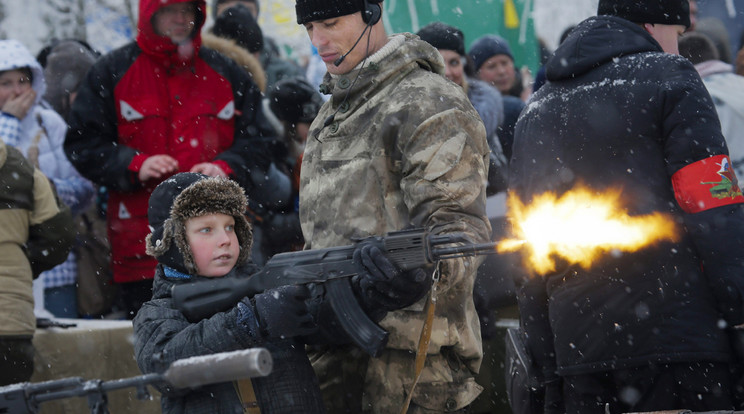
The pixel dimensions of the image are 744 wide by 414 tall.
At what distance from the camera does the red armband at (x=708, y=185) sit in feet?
13.3

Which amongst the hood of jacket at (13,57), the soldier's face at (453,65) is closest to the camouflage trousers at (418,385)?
the soldier's face at (453,65)

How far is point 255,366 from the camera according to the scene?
100 inches

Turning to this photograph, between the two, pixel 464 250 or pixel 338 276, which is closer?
pixel 464 250

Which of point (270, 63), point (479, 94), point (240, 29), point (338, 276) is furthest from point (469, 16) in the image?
point (338, 276)

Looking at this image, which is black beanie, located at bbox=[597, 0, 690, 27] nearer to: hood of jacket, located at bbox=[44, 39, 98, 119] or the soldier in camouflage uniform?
the soldier in camouflage uniform

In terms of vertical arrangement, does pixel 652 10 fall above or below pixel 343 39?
below

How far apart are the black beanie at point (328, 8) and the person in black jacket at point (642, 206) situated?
3.48ft

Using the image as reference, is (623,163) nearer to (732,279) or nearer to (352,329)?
(732,279)

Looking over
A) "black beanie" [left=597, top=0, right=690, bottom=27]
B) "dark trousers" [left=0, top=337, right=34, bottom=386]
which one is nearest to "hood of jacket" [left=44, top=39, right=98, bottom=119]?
"dark trousers" [left=0, top=337, right=34, bottom=386]

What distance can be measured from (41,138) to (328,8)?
4.05 metres

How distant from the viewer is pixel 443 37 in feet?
23.7

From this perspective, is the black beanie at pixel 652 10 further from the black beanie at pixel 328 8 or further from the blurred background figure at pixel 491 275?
the blurred background figure at pixel 491 275

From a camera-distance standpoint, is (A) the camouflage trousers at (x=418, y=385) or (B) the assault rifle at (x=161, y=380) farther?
(A) the camouflage trousers at (x=418, y=385)

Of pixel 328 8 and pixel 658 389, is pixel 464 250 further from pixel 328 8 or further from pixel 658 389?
pixel 658 389
